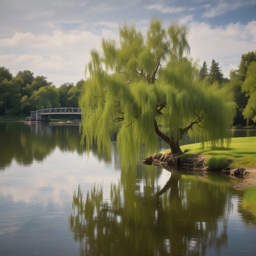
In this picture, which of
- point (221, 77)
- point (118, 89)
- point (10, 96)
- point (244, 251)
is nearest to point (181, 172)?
point (118, 89)

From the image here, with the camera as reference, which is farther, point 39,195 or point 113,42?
point 113,42

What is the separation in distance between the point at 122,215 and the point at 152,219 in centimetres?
93

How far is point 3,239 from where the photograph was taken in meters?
6.78

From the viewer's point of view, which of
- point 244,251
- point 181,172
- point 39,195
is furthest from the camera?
point 181,172

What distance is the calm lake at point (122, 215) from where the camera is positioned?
650 centimetres

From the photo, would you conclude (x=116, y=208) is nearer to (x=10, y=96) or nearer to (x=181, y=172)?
(x=181, y=172)

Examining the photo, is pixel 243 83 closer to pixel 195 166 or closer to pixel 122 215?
pixel 195 166

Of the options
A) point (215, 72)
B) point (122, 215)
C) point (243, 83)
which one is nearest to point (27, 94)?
point (215, 72)

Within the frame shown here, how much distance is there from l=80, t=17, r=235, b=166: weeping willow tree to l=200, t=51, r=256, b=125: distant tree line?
18.6 metres

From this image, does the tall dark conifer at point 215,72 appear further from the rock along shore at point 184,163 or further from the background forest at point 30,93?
the rock along shore at point 184,163

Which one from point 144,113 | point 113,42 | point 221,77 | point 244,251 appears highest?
point 221,77

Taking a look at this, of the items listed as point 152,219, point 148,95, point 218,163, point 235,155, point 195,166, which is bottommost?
point 152,219

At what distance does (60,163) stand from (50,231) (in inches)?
456

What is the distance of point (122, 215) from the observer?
8.54 m
